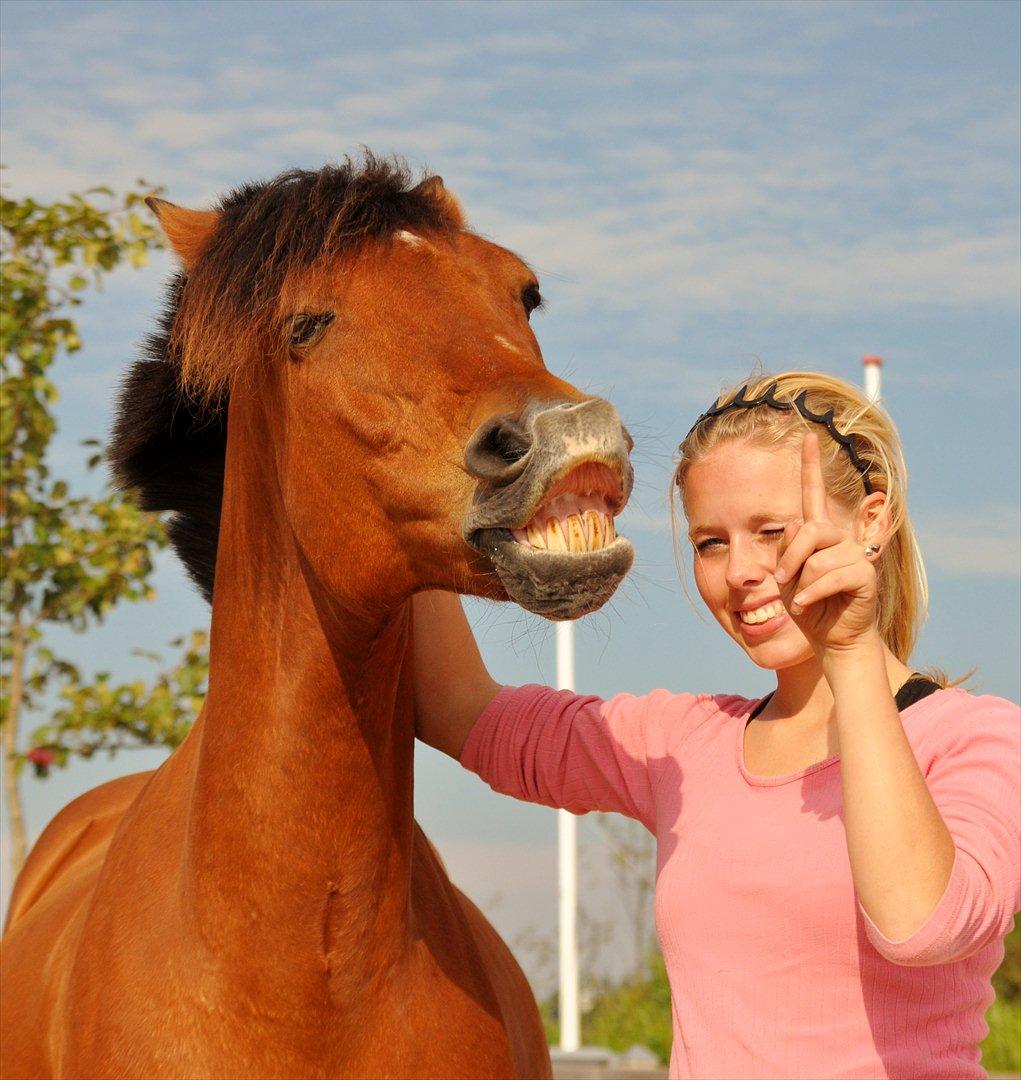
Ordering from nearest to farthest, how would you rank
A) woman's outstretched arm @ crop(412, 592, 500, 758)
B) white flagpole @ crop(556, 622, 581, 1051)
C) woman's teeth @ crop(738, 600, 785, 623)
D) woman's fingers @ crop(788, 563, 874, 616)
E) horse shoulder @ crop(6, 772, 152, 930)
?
woman's fingers @ crop(788, 563, 874, 616)
woman's teeth @ crop(738, 600, 785, 623)
woman's outstretched arm @ crop(412, 592, 500, 758)
horse shoulder @ crop(6, 772, 152, 930)
white flagpole @ crop(556, 622, 581, 1051)

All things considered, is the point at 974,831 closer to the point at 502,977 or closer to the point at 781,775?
the point at 781,775

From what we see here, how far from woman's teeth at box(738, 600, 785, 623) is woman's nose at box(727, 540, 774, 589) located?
48mm

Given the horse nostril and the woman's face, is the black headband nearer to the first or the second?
the woman's face

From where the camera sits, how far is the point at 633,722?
249cm

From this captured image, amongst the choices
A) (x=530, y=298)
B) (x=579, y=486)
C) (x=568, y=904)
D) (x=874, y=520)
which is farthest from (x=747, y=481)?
(x=568, y=904)

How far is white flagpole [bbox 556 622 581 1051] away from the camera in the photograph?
23.6ft

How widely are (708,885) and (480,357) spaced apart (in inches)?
34.3

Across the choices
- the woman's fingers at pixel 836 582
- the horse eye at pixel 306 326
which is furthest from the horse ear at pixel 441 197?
the woman's fingers at pixel 836 582

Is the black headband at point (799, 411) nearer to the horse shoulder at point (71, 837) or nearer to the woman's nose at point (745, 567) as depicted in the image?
the woman's nose at point (745, 567)

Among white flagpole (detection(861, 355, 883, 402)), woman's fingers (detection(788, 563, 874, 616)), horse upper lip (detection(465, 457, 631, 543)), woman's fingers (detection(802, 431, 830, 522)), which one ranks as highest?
white flagpole (detection(861, 355, 883, 402))

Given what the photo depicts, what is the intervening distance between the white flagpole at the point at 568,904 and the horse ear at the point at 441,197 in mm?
4742

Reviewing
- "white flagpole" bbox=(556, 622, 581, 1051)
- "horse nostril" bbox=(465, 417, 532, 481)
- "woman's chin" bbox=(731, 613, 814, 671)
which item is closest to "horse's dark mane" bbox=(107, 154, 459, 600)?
"horse nostril" bbox=(465, 417, 532, 481)

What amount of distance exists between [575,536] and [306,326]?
2.13ft

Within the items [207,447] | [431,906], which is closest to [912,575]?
[431,906]
